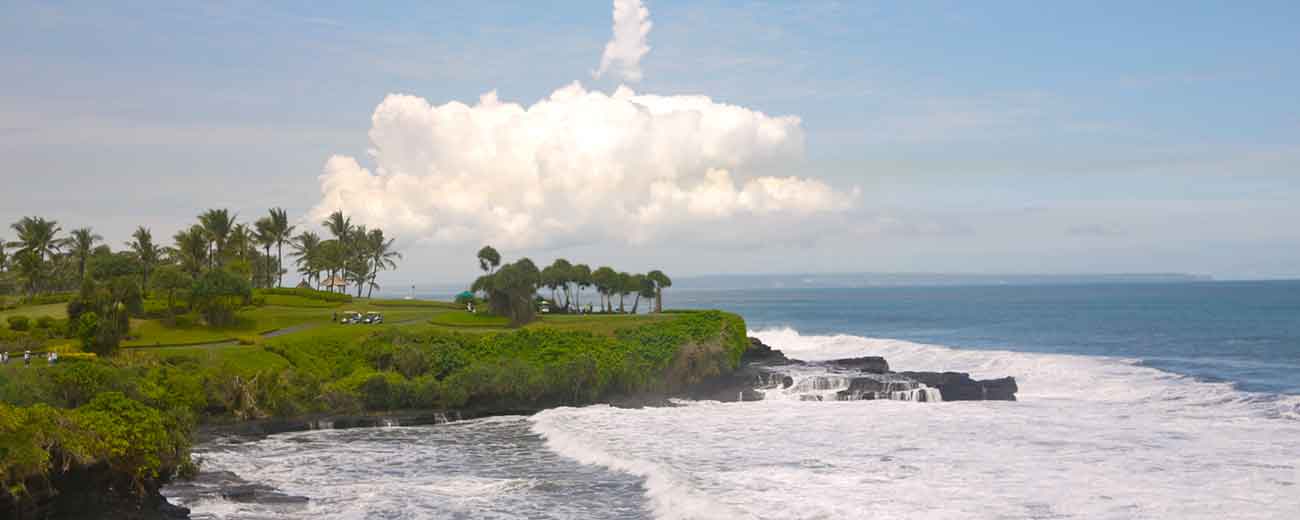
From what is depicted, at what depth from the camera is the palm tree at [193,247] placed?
7100 centimetres

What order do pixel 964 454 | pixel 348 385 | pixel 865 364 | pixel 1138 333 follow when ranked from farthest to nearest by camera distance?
pixel 1138 333 → pixel 865 364 → pixel 348 385 → pixel 964 454

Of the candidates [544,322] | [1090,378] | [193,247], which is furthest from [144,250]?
[1090,378]

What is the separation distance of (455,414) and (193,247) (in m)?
39.4

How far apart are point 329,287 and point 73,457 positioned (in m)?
68.2

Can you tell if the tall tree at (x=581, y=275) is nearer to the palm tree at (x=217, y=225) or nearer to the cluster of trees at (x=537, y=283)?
the cluster of trees at (x=537, y=283)

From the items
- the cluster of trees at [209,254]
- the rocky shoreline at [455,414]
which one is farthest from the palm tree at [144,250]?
the rocky shoreline at [455,414]

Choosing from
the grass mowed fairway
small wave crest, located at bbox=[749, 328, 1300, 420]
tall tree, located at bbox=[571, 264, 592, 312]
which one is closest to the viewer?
small wave crest, located at bbox=[749, 328, 1300, 420]

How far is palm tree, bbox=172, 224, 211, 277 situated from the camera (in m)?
71.0

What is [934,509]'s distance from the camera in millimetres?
24656

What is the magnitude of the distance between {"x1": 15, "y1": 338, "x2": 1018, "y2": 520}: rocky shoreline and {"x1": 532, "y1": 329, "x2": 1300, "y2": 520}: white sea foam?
2.03 m

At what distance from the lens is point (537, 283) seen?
214ft

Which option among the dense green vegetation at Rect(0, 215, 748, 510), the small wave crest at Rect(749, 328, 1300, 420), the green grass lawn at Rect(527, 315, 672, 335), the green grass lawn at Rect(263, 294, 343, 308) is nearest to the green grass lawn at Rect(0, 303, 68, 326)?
the dense green vegetation at Rect(0, 215, 748, 510)

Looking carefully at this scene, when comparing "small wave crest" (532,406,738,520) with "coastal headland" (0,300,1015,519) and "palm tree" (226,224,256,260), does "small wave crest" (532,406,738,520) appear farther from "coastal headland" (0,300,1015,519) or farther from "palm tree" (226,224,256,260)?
"palm tree" (226,224,256,260)

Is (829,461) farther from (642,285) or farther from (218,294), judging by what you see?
(642,285)
